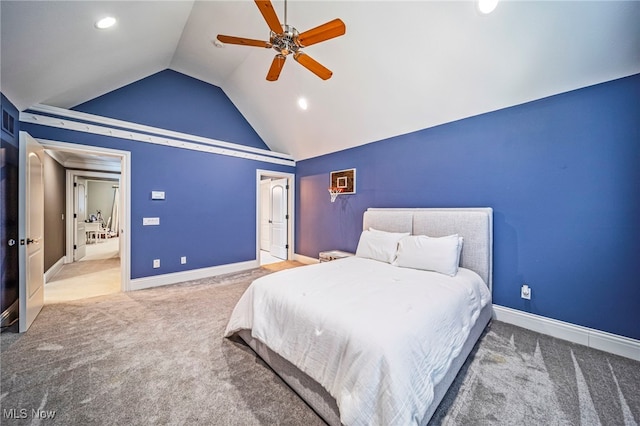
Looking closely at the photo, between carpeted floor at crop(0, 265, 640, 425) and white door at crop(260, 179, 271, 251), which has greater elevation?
white door at crop(260, 179, 271, 251)

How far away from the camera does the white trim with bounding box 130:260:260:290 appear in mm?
3873

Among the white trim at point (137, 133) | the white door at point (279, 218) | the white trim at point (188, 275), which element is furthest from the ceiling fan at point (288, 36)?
the white door at point (279, 218)

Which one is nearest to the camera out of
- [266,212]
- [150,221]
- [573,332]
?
[573,332]

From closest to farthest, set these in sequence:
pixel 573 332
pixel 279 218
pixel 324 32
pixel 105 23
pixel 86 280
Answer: pixel 324 32, pixel 105 23, pixel 573 332, pixel 86 280, pixel 279 218

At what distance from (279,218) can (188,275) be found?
2.63 m

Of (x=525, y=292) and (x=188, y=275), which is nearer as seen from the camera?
(x=525, y=292)

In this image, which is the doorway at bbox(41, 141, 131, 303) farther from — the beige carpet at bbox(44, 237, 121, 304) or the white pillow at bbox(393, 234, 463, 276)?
the white pillow at bbox(393, 234, 463, 276)

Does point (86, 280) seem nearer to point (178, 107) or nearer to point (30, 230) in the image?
point (30, 230)

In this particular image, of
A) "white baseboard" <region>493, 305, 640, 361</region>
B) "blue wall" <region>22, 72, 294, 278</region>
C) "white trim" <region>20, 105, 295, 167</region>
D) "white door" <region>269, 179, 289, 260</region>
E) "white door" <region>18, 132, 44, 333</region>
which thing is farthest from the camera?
"white door" <region>269, 179, 289, 260</region>

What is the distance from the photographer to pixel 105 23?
2.30m

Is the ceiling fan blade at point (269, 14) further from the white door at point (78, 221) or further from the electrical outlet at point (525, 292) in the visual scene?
the white door at point (78, 221)

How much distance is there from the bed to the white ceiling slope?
1.57 m

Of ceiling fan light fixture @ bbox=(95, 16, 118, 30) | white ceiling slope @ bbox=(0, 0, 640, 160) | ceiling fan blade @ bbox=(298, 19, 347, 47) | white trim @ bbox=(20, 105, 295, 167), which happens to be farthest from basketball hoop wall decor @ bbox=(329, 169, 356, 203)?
ceiling fan light fixture @ bbox=(95, 16, 118, 30)

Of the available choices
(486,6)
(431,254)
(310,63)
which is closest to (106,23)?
(310,63)
